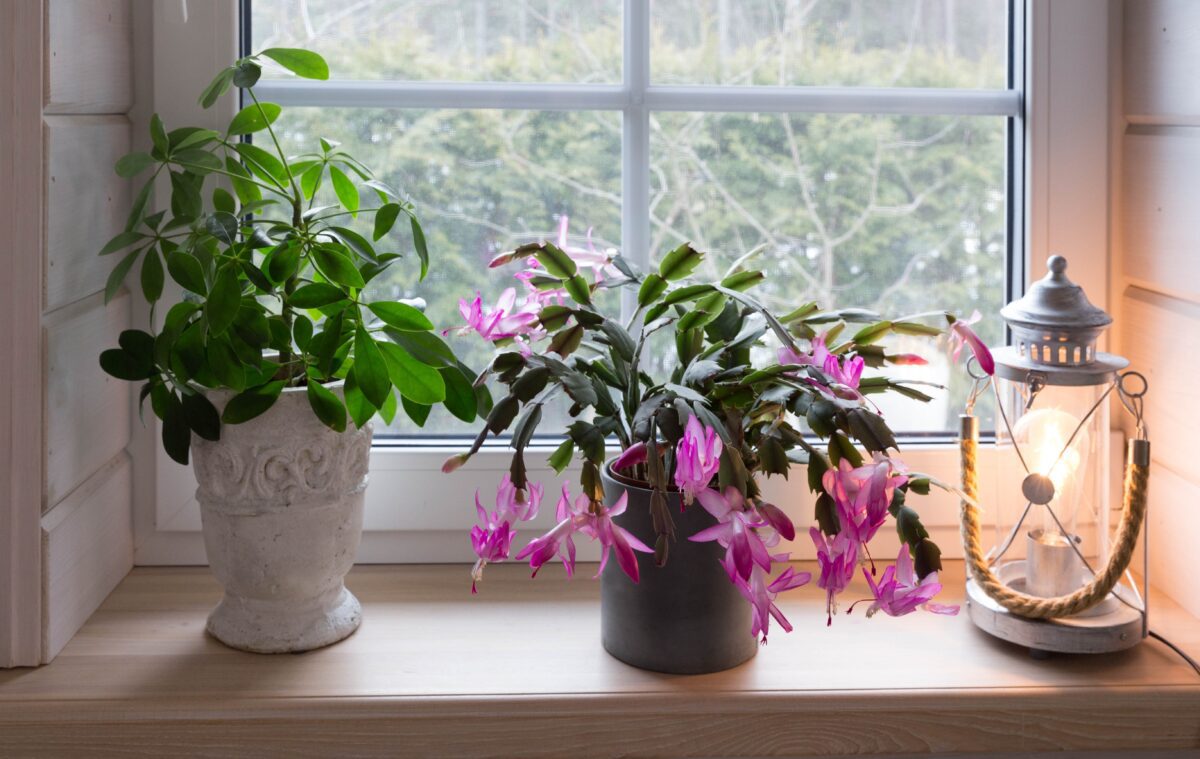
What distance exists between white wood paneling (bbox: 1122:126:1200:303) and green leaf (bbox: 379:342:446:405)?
743mm

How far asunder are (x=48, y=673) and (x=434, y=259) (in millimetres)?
580

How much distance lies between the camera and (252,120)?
1.17 meters

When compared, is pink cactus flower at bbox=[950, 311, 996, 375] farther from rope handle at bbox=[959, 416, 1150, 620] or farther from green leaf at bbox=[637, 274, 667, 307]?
green leaf at bbox=[637, 274, 667, 307]

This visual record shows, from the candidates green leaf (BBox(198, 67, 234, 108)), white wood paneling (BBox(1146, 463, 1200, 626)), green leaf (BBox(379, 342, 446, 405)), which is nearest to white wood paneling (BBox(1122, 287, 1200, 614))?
white wood paneling (BBox(1146, 463, 1200, 626))

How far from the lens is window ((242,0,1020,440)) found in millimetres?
1359

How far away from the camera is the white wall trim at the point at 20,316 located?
1.04 meters

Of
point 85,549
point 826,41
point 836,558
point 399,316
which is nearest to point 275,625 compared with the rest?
point 85,549

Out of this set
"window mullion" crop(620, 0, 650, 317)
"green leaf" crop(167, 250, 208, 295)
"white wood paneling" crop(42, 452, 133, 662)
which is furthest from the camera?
"window mullion" crop(620, 0, 650, 317)

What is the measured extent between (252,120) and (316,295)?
0.24m

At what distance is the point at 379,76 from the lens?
136 centimetres

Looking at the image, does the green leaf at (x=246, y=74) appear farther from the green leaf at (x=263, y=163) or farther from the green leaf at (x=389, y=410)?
the green leaf at (x=389, y=410)

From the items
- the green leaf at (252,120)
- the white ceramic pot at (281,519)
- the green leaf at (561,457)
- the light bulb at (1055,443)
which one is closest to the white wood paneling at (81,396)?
the white ceramic pot at (281,519)

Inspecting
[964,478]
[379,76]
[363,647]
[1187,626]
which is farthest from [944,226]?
[363,647]

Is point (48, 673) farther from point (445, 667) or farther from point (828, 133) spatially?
point (828, 133)
